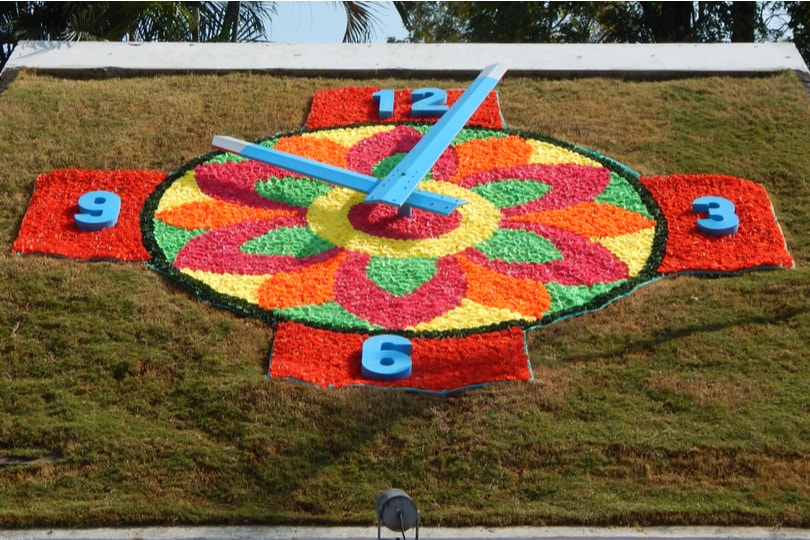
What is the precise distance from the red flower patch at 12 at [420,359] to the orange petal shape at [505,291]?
41 cm

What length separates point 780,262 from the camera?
43.3 ft

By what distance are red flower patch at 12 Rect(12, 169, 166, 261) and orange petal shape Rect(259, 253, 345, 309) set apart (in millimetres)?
1204

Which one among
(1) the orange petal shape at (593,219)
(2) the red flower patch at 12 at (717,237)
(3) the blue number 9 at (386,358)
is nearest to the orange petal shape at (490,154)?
(1) the orange petal shape at (593,219)

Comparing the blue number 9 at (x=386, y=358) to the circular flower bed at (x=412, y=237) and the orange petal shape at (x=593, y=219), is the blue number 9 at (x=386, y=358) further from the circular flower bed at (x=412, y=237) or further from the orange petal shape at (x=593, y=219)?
the orange petal shape at (x=593, y=219)

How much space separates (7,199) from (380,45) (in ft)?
15.7

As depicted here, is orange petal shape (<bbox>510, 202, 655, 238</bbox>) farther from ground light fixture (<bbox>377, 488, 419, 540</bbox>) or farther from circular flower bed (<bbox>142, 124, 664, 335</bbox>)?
ground light fixture (<bbox>377, 488, 419, 540</bbox>)

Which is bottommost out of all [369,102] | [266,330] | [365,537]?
[365,537]

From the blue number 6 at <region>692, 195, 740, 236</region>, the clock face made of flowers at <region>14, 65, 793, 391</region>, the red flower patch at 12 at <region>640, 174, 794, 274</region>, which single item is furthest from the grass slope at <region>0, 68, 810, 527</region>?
the blue number 6 at <region>692, 195, 740, 236</region>

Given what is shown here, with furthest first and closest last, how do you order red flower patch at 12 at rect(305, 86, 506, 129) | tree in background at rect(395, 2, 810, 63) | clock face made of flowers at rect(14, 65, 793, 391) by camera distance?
tree in background at rect(395, 2, 810, 63) → red flower patch at 12 at rect(305, 86, 506, 129) → clock face made of flowers at rect(14, 65, 793, 391)

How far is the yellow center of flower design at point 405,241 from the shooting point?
44.1 feet

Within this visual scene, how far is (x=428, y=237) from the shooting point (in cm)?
1361

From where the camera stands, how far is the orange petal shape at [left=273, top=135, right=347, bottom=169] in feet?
48.8

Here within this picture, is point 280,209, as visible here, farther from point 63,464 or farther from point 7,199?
point 63,464

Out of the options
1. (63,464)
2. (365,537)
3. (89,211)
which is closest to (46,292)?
(89,211)
